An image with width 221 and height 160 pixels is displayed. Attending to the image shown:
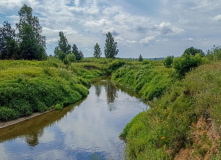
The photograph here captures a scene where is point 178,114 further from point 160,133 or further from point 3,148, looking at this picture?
point 3,148

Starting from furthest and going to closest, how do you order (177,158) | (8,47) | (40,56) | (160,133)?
(40,56)
(8,47)
(160,133)
(177,158)

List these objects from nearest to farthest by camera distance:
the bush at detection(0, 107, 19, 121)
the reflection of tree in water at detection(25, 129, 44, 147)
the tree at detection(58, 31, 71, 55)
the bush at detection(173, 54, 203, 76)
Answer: the reflection of tree in water at detection(25, 129, 44, 147) < the bush at detection(173, 54, 203, 76) < the bush at detection(0, 107, 19, 121) < the tree at detection(58, 31, 71, 55)

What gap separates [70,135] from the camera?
39.8ft

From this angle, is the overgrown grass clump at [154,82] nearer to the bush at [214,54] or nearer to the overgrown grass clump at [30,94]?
the bush at [214,54]

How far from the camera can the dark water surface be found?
9.80m

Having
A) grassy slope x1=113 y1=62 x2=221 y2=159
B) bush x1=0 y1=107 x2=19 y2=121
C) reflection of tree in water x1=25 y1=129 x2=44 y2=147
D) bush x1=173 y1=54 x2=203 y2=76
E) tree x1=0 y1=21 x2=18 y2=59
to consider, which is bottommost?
reflection of tree in water x1=25 y1=129 x2=44 y2=147

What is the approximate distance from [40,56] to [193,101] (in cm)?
4034

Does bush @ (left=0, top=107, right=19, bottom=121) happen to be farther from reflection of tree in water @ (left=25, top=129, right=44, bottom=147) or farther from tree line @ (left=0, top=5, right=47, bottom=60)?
tree line @ (left=0, top=5, right=47, bottom=60)

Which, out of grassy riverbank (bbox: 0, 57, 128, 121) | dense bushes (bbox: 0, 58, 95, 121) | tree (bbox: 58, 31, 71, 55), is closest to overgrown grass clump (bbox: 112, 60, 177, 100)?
grassy riverbank (bbox: 0, 57, 128, 121)

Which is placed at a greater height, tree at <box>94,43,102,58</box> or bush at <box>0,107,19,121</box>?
tree at <box>94,43,102,58</box>

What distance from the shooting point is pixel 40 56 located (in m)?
42.2

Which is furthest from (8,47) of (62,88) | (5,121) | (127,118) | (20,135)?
(127,118)

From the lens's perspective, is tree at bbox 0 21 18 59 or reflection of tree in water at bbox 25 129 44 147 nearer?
reflection of tree in water at bbox 25 129 44 147

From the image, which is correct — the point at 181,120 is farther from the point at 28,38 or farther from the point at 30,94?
the point at 28,38
